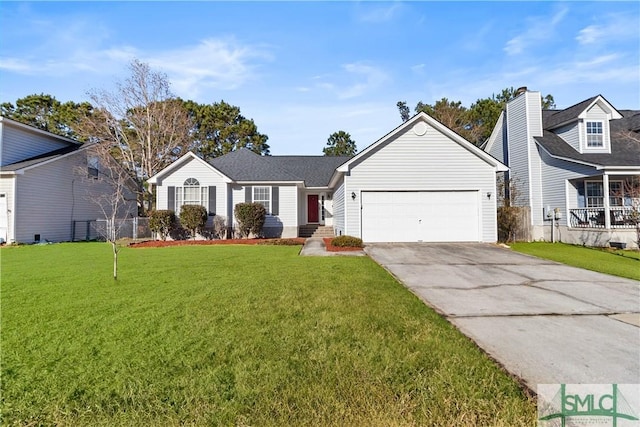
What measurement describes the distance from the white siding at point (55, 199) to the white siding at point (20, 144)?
1707 mm

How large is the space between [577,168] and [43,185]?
26750mm

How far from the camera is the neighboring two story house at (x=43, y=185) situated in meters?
15.2

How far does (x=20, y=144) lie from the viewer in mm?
17266

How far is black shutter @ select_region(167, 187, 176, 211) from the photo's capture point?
672 inches

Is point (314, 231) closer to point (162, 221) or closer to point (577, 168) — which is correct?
point (162, 221)

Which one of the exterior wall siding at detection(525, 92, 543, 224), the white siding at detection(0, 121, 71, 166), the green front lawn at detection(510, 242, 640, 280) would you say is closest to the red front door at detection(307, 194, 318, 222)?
the green front lawn at detection(510, 242, 640, 280)

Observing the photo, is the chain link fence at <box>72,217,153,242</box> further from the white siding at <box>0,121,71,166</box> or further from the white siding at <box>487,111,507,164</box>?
the white siding at <box>487,111,507,164</box>

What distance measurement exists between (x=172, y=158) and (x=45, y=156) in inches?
393

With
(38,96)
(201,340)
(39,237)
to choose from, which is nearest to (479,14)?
(201,340)

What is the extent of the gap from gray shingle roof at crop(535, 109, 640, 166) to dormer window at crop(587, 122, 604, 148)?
2.30 ft

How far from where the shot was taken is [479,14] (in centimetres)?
920

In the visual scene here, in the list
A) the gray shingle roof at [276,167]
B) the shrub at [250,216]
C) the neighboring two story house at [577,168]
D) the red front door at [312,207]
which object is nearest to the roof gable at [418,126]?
the neighboring two story house at [577,168]

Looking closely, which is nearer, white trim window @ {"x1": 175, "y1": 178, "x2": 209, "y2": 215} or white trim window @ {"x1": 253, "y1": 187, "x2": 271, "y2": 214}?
white trim window @ {"x1": 175, "y1": 178, "x2": 209, "y2": 215}

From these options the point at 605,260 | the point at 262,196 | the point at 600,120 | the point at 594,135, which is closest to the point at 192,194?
the point at 262,196
